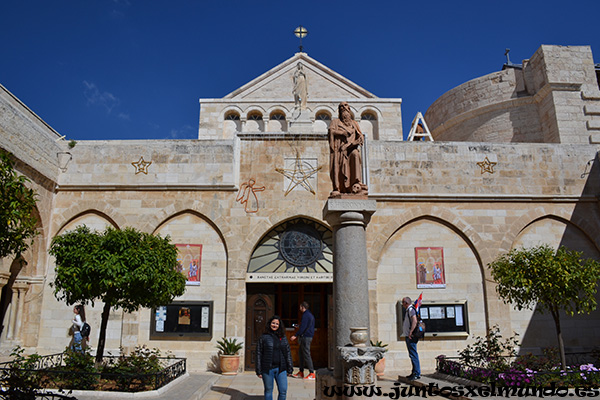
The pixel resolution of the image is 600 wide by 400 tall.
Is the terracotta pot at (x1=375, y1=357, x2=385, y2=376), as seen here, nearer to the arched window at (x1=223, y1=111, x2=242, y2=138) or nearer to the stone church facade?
the stone church facade

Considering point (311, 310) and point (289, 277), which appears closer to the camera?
point (289, 277)

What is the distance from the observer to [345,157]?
7887 mm

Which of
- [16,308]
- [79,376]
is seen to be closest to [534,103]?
[79,376]

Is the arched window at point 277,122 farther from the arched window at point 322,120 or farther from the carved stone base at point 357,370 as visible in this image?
the carved stone base at point 357,370

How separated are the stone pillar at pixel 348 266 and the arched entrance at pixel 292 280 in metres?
5.70

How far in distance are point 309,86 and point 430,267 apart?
561 inches

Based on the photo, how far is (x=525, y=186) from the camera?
45.0 ft

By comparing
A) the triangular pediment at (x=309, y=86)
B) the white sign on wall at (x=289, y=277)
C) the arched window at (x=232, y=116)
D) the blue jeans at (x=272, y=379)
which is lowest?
the blue jeans at (x=272, y=379)

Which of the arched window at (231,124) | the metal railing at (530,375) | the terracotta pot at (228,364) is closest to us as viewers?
the metal railing at (530,375)

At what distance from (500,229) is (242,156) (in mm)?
7698

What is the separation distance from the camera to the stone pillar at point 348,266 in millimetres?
6977

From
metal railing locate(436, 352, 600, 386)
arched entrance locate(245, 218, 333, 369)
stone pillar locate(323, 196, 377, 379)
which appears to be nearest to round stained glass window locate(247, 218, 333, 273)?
arched entrance locate(245, 218, 333, 369)

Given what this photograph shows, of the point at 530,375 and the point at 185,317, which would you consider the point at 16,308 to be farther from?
the point at 530,375

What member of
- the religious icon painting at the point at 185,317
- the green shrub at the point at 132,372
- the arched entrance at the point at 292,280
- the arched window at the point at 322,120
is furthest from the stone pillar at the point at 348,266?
the arched window at the point at 322,120
